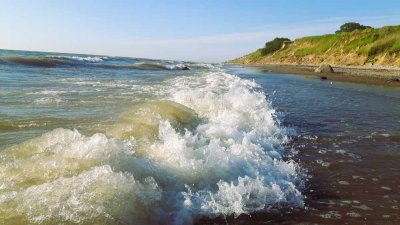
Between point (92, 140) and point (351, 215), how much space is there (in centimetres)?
372

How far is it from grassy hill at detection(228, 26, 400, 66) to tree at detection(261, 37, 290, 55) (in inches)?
160

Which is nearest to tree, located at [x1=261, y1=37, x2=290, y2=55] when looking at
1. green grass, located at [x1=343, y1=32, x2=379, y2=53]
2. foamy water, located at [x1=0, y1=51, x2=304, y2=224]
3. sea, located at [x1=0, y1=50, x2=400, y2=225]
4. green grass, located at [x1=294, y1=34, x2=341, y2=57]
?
green grass, located at [x1=294, y1=34, x2=341, y2=57]

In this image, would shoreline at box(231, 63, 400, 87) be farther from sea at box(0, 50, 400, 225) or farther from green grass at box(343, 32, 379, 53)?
sea at box(0, 50, 400, 225)

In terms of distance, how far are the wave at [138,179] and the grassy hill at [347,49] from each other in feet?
140

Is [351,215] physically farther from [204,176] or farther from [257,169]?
[204,176]

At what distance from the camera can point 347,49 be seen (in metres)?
57.4

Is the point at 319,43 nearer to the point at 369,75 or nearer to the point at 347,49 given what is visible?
the point at 347,49

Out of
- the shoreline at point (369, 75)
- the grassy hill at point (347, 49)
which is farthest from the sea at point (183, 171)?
the grassy hill at point (347, 49)

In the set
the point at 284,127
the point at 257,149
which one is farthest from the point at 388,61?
the point at 257,149

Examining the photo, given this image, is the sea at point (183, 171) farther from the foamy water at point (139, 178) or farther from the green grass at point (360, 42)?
the green grass at point (360, 42)

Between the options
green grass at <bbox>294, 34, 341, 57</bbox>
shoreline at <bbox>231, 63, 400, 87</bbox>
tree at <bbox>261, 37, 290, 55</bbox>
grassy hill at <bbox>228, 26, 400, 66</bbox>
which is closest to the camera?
shoreline at <bbox>231, 63, 400, 87</bbox>

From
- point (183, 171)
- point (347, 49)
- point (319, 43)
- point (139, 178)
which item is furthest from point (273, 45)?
point (139, 178)

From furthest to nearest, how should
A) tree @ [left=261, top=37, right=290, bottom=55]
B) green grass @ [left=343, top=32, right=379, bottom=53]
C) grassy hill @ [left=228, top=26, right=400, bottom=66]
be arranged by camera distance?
tree @ [left=261, top=37, right=290, bottom=55] → green grass @ [left=343, top=32, right=379, bottom=53] → grassy hill @ [left=228, top=26, right=400, bottom=66]

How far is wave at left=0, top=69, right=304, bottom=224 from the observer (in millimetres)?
3979
